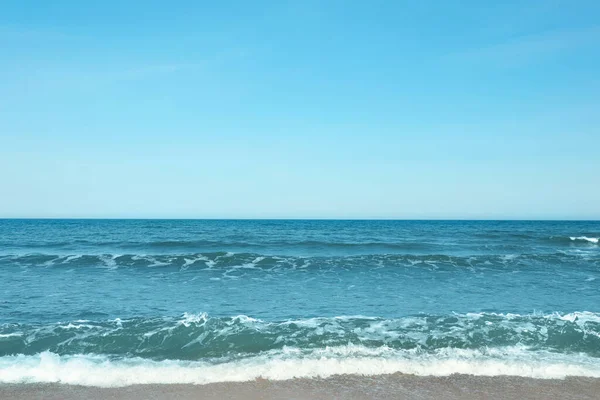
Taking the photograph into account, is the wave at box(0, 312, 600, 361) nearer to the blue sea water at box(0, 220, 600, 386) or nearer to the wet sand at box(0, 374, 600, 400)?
the blue sea water at box(0, 220, 600, 386)

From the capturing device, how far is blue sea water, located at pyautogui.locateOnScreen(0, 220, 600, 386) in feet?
30.2

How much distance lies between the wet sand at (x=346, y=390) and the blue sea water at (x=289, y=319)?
1.17 feet

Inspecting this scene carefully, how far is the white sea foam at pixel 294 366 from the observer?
8.65 metres

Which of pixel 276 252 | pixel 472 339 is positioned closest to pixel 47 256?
pixel 276 252

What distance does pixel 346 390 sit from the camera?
8.05 m

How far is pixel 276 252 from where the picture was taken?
30.3 m

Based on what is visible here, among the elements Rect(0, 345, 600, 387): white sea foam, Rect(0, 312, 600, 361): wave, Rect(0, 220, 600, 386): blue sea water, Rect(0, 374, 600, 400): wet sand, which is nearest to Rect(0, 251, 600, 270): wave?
Rect(0, 220, 600, 386): blue sea water

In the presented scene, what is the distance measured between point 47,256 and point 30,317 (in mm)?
16124

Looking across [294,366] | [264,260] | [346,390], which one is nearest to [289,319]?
[294,366]

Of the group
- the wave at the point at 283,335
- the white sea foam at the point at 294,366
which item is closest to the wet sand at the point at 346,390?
the white sea foam at the point at 294,366

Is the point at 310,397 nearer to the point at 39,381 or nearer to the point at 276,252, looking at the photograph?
the point at 39,381

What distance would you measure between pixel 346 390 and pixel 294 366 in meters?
1.48

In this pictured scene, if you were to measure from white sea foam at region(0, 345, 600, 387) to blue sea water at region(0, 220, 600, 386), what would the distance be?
4 centimetres

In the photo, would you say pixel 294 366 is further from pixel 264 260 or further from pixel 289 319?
pixel 264 260
